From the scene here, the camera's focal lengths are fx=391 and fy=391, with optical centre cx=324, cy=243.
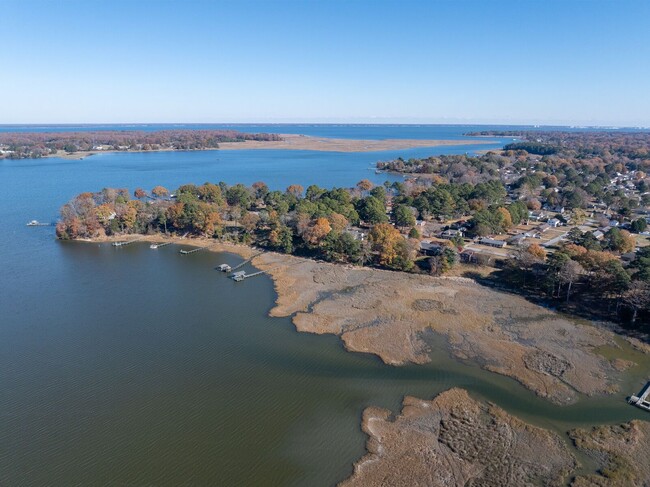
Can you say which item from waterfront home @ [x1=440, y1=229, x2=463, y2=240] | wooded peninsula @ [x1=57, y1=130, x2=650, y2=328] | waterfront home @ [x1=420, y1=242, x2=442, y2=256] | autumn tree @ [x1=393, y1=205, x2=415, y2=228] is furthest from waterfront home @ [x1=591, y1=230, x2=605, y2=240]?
autumn tree @ [x1=393, y1=205, x2=415, y2=228]

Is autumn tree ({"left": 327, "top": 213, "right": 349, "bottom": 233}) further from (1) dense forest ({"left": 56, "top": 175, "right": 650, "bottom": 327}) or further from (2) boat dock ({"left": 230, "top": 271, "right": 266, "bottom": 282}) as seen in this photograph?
(2) boat dock ({"left": 230, "top": 271, "right": 266, "bottom": 282})

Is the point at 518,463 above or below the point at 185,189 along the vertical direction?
below

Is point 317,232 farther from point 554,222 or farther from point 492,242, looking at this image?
point 554,222

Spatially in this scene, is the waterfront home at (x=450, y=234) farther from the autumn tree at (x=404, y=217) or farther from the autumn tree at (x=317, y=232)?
the autumn tree at (x=317, y=232)

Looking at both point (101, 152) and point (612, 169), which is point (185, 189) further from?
point (101, 152)

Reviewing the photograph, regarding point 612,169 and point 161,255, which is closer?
point 161,255

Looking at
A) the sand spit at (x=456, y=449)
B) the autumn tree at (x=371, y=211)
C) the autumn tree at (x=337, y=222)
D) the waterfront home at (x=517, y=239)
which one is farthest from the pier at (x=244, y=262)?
the waterfront home at (x=517, y=239)

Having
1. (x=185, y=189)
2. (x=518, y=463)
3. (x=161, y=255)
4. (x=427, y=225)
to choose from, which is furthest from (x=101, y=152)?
(x=518, y=463)
